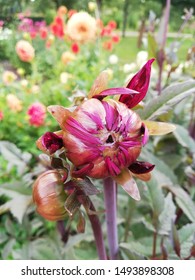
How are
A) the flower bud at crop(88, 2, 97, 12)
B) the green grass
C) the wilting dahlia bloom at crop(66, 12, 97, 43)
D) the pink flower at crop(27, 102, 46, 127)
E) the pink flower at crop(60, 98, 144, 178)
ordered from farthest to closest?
the green grass < the flower bud at crop(88, 2, 97, 12) < the wilting dahlia bloom at crop(66, 12, 97, 43) < the pink flower at crop(27, 102, 46, 127) < the pink flower at crop(60, 98, 144, 178)

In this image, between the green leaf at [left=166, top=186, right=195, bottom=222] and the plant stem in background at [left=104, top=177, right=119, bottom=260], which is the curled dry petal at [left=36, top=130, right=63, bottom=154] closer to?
the plant stem in background at [left=104, top=177, right=119, bottom=260]

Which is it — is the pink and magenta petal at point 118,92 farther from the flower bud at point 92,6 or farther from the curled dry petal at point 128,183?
the flower bud at point 92,6

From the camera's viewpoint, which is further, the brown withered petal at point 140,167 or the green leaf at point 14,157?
the green leaf at point 14,157

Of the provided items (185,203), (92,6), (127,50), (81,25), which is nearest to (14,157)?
(185,203)

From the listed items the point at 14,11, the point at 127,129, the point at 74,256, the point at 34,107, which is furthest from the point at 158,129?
the point at 14,11

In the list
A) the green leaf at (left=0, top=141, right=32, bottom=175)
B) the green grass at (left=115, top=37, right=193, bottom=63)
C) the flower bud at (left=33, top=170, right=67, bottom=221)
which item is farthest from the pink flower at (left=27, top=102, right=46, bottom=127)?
the green grass at (left=115, top=37, right=193, bottom=63)

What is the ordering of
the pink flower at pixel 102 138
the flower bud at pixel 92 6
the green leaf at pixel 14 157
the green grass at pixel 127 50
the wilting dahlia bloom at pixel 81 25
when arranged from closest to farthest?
the pink flower at pixel 102 138, the green leaf at pixel 14 157, the wilting dahlia bloom at pixel 81 25, the flower bud at pixel 92 6, the green grass at pixel 127 50

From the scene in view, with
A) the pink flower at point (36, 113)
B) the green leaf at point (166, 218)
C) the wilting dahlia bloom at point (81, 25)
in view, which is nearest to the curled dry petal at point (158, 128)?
the green leaf at point (166, 218)
